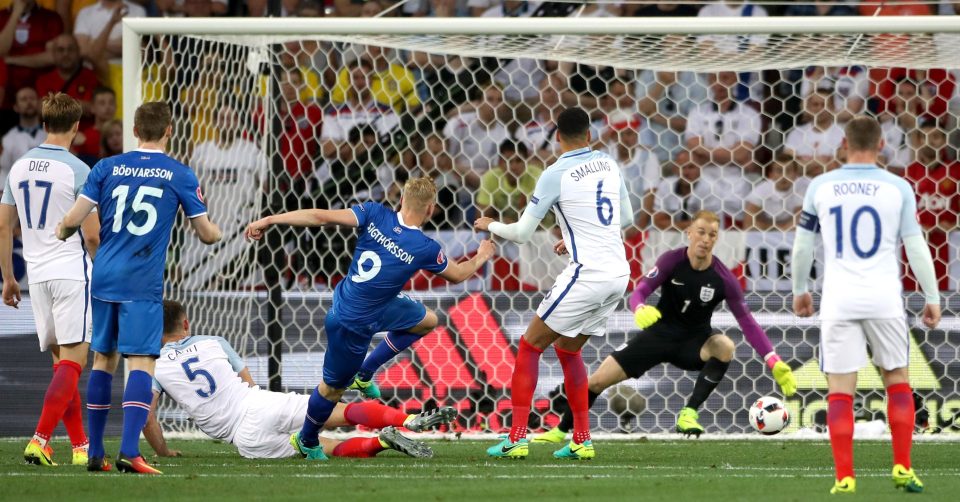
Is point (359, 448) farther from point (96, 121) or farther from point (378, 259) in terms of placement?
point (96, 121)

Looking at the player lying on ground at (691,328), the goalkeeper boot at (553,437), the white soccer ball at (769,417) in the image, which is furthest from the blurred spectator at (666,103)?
the goalkeeper boot at (553,437)

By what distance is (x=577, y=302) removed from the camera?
752 centimetres

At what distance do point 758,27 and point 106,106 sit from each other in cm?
654

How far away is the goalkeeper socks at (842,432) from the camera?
5816 mm

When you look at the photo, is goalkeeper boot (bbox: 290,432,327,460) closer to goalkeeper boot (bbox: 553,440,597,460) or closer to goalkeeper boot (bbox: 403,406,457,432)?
goalkeeper boot (bbox: 403,406,457,432)

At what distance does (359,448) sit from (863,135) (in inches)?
136

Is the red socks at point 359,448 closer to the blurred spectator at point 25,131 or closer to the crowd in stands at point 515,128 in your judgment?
the crowd in stands at point 515,128

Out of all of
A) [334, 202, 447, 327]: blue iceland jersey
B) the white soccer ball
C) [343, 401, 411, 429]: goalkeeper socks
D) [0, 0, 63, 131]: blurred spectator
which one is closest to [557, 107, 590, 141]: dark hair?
[334, 202, 447, 327]: blue iceland jersey

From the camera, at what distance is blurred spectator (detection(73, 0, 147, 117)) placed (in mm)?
13484

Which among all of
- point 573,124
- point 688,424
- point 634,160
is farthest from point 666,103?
point 573,124

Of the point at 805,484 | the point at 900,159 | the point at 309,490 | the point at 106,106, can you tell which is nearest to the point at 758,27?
the point at 900,159

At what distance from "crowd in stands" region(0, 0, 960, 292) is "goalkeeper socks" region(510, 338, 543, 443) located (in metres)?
3.21

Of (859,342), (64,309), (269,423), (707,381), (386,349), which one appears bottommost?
(269,423)

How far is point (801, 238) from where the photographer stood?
596cm
